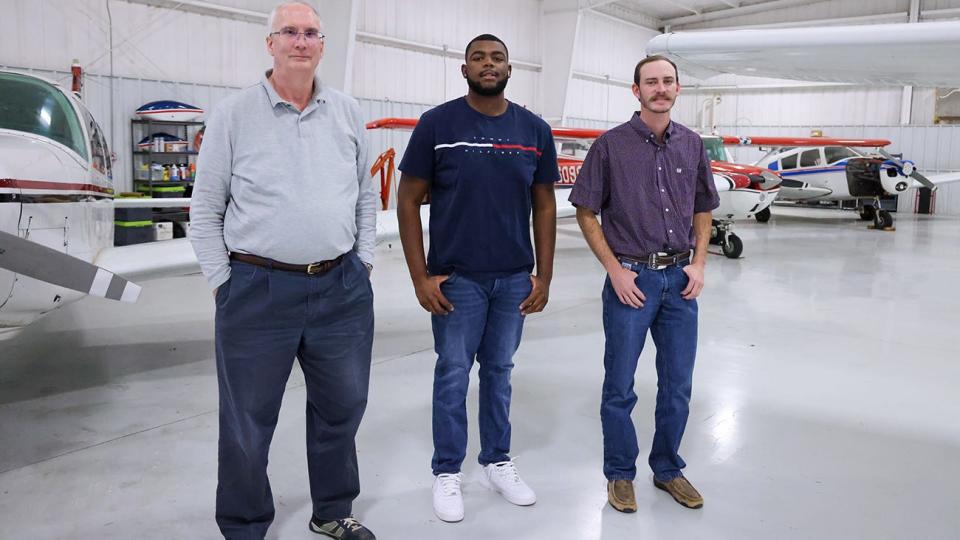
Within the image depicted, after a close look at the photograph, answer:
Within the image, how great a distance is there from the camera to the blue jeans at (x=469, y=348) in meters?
2.71

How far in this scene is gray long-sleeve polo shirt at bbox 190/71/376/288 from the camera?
2176mm

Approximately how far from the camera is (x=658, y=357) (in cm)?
286

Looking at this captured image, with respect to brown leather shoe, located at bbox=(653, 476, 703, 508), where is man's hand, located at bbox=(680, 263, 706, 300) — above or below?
above

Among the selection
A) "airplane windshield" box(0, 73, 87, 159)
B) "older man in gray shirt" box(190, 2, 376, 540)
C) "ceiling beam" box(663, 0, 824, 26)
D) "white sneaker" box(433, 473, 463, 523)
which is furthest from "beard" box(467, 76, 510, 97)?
"ceiling beam" box(663, 0, 824, 26)

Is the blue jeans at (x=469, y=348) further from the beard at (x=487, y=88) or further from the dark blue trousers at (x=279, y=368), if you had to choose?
the beard at (x=487, y=88)

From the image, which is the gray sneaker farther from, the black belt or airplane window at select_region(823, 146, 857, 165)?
airplane window at select_region(823, 146, 857, 165)

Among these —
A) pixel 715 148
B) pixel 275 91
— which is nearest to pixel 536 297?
pixel 275 91

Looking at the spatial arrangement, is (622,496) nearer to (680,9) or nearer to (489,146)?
(489,146)

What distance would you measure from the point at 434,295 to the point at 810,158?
15.8 meters

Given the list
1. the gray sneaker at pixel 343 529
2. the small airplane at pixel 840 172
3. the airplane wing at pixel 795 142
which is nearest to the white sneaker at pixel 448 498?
the gray sneaker at pixel 343 529

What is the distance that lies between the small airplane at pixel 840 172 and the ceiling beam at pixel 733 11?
8.52 metres

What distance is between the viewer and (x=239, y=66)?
45.5 feet

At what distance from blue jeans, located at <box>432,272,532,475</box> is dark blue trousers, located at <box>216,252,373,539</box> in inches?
14.1

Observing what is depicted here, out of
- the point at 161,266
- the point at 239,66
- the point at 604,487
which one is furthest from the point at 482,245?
the point at 239,66
